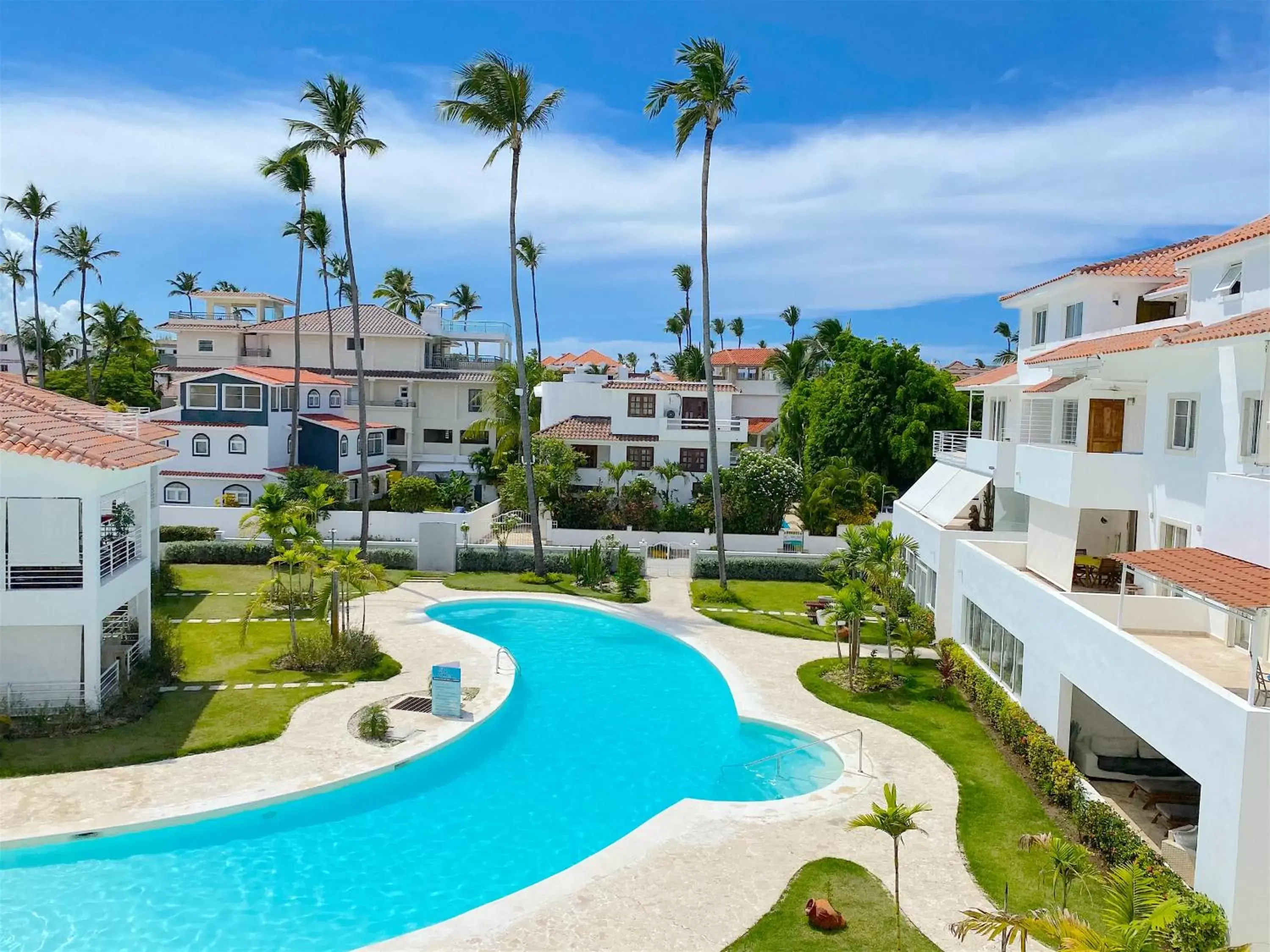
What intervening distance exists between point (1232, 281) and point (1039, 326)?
11.2 meters

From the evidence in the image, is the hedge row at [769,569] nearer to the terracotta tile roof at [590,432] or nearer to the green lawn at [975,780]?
the terracotta tile roof at [590,432]

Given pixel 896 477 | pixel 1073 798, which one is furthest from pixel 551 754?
pixel 896 477

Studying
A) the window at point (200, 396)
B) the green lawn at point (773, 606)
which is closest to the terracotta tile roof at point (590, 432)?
the green lawn at point (773, 606)

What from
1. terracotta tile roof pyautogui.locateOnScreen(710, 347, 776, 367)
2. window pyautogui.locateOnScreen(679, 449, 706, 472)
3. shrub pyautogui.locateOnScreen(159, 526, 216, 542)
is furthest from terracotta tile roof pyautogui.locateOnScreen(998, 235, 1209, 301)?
terracotta tile roof pyautogui.locateOnScreen(710, 347, 776, 367)

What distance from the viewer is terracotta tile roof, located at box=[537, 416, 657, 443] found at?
4925cm

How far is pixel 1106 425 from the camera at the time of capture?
2525cm

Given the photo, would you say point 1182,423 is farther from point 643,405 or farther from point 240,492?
point 240,492

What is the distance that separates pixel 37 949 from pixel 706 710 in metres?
15.3

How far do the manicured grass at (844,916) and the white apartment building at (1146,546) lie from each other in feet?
14.4

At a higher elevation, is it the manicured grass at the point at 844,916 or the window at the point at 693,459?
the window at the point at 693,459

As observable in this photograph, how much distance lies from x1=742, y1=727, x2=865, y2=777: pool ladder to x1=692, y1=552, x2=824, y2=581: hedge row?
19.2 m

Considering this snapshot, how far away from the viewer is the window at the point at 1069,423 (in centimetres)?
2695

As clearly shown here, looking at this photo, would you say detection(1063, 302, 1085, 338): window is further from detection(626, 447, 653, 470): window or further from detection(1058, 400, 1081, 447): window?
detection(626, 447, 653, 470): window

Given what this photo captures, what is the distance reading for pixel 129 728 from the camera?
66.6 ft
